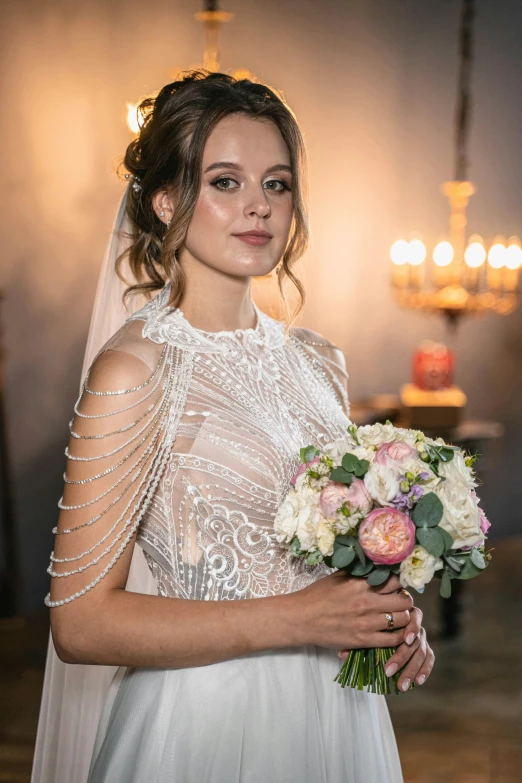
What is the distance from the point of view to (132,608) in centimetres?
166

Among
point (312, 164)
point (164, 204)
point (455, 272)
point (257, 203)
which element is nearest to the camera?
point (257, 203)

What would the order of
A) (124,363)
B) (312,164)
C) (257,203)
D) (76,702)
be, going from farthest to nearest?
(312,164)
(76,702)
(257,203)
(124,363)

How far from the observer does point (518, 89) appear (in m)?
6.94

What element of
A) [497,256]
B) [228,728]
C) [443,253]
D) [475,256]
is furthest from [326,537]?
[497,256]

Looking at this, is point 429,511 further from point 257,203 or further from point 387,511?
point 257,203

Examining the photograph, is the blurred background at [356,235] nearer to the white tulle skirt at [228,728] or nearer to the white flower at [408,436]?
the white tulle skirt at [228,728]

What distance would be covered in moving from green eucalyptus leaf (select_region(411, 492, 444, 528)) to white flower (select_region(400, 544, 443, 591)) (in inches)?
1.8

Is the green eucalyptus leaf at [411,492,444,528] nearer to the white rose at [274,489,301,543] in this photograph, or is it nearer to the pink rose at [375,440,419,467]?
the pink rose at [375,440,419,467]

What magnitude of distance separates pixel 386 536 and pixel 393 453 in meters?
0.15

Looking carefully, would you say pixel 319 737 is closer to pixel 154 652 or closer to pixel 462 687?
pixel 154 652

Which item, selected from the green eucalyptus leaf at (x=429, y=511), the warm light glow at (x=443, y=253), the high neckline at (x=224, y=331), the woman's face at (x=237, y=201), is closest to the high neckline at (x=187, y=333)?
the high neckline at (x=224, y=331)

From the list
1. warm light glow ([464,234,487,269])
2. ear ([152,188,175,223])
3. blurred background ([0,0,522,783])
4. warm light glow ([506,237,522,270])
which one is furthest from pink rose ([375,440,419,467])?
warm light glow ([506,237,522,270])

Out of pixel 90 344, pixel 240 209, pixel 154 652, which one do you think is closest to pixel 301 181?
pixel 240 209

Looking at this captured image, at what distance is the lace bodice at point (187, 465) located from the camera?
1.69 m
